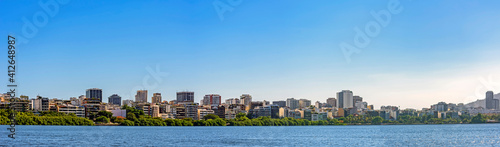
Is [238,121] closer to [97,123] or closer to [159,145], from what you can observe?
[97,123]

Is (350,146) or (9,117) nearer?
(350,146)

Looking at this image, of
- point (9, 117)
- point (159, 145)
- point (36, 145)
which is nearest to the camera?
A: point (36, 145)

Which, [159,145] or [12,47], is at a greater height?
[12,47]

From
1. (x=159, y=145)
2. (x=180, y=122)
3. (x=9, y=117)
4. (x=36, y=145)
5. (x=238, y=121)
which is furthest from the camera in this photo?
(x=238, y=121)

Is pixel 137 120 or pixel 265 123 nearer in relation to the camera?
pixel 137 120

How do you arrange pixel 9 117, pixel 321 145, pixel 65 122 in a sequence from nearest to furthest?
pixel 321 145 < pixel 9 117 < pixel 65 122

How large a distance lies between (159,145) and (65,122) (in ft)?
292

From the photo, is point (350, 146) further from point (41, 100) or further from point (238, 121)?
point (41, 100)

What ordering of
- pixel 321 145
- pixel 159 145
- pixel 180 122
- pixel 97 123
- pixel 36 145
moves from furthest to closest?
pixel 180 122, pixel 97 123, pixel 321 145, pixel 159 145, pixel 36 145

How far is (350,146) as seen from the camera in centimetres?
6381

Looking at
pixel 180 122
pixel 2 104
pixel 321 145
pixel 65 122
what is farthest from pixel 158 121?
pixel 321 145

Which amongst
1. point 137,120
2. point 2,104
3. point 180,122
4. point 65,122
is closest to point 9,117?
point 65,122

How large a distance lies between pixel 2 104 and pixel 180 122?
45642mm

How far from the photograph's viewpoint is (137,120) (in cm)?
15875
